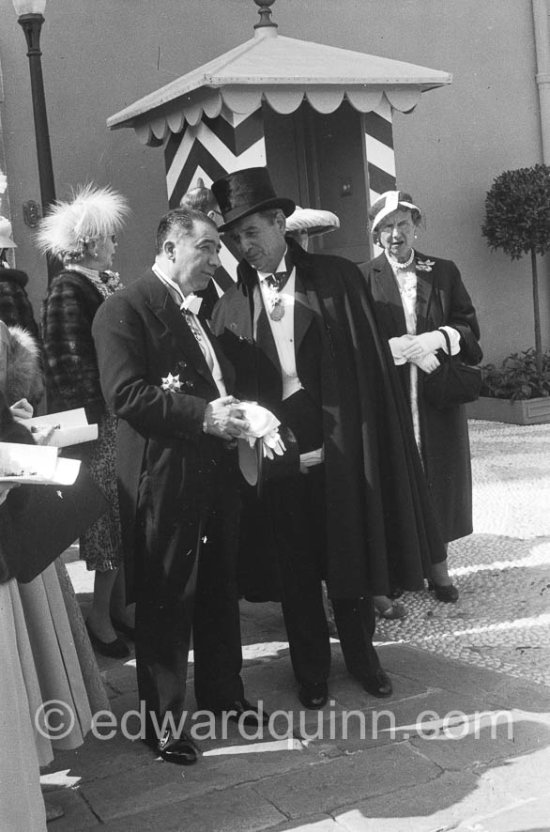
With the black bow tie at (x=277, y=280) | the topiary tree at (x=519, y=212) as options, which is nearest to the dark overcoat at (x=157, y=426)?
the black bow tie at (x=277, y=280)

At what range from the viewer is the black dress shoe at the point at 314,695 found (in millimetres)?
3943

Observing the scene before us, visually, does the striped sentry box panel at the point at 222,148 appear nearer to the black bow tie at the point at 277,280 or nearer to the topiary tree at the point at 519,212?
the black bow tie at the point at 277,280

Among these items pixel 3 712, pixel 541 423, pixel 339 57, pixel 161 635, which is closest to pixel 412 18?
pixel 339 57

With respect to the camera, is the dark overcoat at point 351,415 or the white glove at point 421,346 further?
the white glove at point 421,346

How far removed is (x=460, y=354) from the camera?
16.6 feet

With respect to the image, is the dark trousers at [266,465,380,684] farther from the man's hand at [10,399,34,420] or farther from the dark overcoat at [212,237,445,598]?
the man's hand at [10,399,34,420]

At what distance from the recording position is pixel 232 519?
381cm

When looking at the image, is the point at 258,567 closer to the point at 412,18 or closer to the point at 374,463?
the point at 374,463

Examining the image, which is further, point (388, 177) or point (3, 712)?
point (388, 177)

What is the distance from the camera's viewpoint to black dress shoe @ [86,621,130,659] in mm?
4555

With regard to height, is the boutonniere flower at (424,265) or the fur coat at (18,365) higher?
the boutonniere flower at (424,265)

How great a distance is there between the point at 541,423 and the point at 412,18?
3719 millimetres

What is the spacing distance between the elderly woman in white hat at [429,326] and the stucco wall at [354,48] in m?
3.46

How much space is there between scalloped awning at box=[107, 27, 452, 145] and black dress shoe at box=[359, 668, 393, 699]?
370cm
